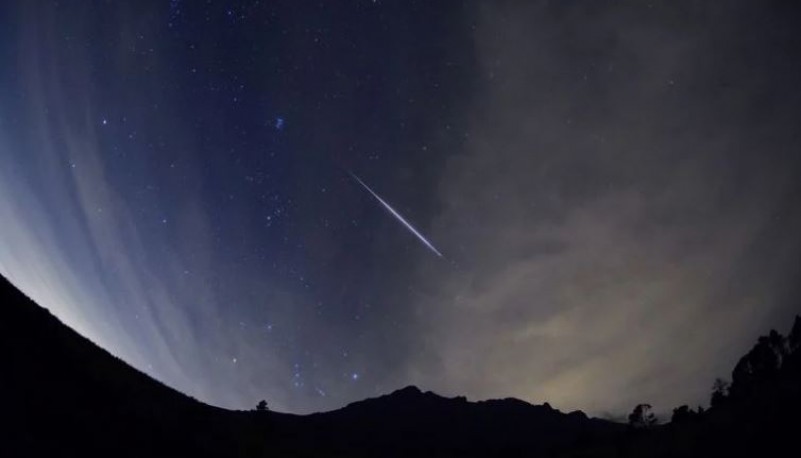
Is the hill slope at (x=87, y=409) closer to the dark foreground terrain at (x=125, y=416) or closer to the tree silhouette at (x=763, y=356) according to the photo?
the dark foreground terrain at (x=125, y=416)

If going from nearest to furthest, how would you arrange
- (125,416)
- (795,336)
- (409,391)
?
(125,416) < (795,336) < (409,391)

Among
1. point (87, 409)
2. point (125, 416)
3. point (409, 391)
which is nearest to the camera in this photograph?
point (87, 409)

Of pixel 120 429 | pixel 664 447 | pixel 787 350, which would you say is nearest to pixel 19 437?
pixel 120 429

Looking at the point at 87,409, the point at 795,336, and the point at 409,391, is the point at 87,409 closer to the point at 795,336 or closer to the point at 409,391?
the point at 795,336

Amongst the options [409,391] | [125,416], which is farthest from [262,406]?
[409,391]

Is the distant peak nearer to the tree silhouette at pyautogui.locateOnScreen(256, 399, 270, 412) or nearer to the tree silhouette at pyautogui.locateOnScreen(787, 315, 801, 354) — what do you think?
the tree silhouette at pyautogui.locateOnScreen(256, 399, 270, 412)

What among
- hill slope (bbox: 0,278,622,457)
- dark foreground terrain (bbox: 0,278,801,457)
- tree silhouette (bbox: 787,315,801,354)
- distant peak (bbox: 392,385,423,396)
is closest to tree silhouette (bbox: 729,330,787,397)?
tree silhouette (bbox: 787,315,801,354)

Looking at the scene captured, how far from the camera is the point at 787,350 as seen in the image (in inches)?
2581

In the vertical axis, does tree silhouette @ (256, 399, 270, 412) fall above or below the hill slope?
above

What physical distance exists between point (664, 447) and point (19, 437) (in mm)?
31919

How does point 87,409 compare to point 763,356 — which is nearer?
point 87,409

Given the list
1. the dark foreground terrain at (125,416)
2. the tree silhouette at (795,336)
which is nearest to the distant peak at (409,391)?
the tree silhouette at (795,336)

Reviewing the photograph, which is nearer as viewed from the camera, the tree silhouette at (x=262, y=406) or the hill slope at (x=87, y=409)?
the hill slope at (x=87, y=409)

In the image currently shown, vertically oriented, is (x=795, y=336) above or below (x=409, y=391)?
below
